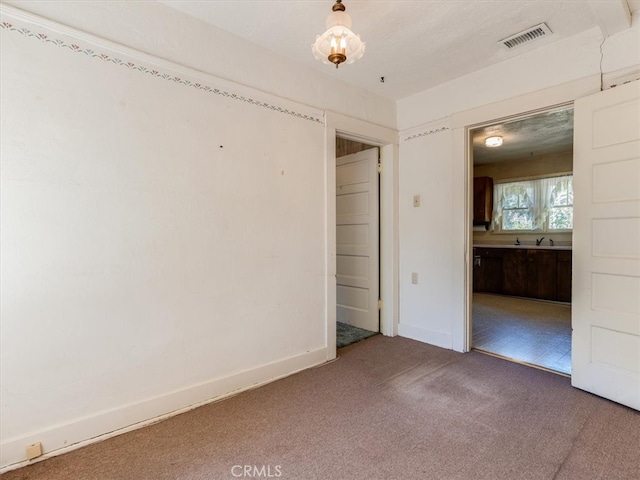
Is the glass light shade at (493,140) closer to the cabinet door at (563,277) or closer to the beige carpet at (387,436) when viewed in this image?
the cabinet door at (563,277)

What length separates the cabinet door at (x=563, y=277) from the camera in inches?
203

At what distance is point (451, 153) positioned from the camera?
3230mm

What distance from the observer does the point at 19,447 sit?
1669mm

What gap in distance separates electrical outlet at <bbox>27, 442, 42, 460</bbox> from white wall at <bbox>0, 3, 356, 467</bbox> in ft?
0.08

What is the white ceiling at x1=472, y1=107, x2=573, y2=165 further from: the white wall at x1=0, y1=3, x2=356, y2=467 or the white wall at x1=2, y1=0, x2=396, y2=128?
the white wall at x1=0, y1=3, x2=356, y2=467

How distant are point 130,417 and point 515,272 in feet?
19.5

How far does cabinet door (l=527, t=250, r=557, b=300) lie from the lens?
17.5 feet

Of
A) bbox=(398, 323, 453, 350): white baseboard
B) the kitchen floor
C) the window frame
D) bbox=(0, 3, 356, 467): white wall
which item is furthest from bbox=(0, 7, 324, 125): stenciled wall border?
the window frame

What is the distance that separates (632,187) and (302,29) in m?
2.44

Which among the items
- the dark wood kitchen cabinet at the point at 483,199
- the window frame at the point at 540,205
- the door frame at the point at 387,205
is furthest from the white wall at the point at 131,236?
the window frame at the point at 540,205

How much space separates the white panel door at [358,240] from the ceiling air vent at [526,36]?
4.95ft

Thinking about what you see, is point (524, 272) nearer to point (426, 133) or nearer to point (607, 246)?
point (426, 133)

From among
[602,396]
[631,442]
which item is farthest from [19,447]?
[602,396]

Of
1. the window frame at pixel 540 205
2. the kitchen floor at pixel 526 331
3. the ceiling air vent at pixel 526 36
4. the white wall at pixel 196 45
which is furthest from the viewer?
the window frame at pixel 540 205
